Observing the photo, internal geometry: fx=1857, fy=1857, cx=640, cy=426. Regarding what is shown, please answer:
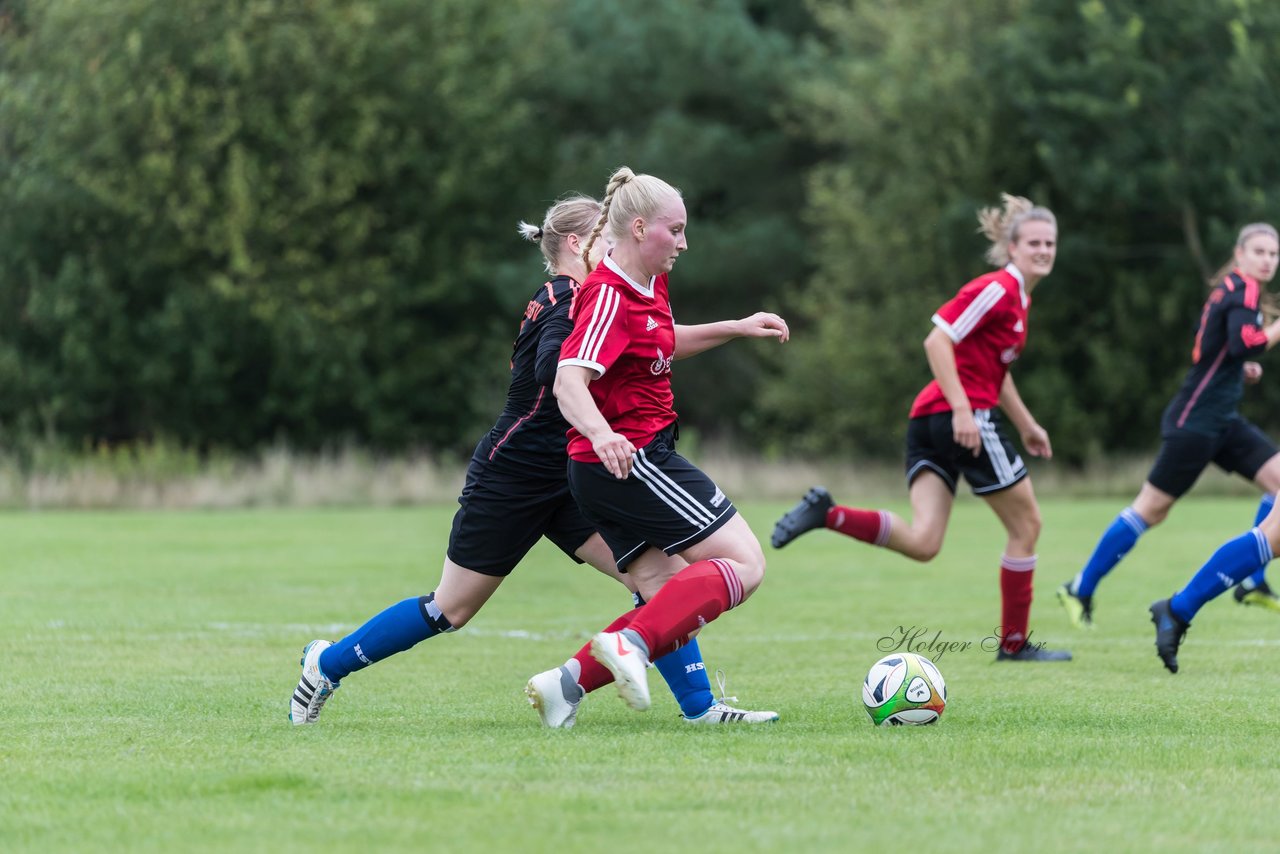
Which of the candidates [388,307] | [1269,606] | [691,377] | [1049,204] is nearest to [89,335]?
[388,307]

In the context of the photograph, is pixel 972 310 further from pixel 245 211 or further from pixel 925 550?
pixel 245 211

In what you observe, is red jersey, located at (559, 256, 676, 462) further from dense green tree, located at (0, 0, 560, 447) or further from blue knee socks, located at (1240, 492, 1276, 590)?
dense green tree, located at (0, 0, 560, 447)

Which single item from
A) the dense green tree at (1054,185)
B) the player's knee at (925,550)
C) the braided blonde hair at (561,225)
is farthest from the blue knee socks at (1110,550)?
the dense green tree at (1054,185)

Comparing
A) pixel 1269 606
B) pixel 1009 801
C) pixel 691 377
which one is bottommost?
pixel 691 377

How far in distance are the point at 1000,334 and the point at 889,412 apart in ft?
78.4

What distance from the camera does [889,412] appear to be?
32.1 meters

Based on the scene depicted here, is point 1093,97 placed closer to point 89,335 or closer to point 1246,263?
point 89,335

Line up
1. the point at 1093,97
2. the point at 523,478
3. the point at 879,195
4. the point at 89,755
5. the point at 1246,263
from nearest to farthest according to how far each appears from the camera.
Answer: the point at 89,755
the point at 523,478
the point at 1246,263
the point at 1093,97
the point at 879,195

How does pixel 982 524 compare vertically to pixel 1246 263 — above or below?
below

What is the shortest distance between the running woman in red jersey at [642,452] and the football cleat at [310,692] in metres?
0.75

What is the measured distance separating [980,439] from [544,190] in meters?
29.5

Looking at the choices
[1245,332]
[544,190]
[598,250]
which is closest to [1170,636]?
[1245,332]

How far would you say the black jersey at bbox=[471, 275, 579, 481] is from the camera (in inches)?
239

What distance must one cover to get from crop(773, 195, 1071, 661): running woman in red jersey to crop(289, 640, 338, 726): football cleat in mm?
2626
